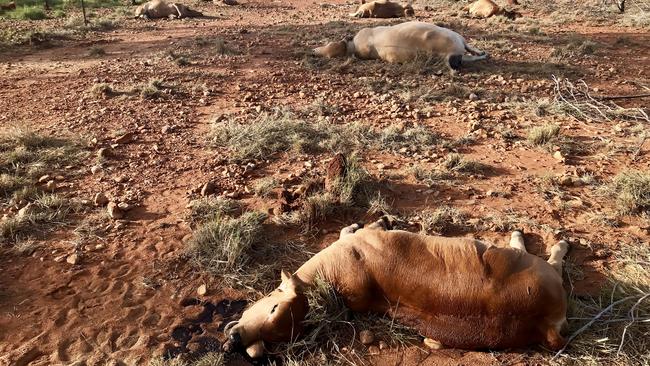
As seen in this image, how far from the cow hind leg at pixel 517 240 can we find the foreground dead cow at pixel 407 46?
4453 mm

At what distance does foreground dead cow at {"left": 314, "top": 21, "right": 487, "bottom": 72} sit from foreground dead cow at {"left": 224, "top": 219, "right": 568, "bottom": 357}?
17.4ft

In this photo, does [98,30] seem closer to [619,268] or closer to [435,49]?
[435,49]

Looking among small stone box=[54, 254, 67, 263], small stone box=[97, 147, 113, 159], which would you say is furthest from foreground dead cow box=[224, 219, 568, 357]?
small stone box=[97, 147, 113, 159]

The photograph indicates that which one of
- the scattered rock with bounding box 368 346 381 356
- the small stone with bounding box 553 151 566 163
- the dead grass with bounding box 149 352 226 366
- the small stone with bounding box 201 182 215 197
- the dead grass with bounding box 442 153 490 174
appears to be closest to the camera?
the dead grass with bounding box 149 352 226 366

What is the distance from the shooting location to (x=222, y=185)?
498 cm

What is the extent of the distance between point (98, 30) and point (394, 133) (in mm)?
9418

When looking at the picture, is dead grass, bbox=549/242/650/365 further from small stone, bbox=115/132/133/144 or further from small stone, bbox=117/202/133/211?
small stone, bbox=115/132/133/144

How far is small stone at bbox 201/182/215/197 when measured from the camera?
4809mm

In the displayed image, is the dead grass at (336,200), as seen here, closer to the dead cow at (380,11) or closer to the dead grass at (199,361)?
the dead grass at (199,361)

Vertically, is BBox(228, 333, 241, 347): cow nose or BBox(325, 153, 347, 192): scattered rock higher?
BBox(325, 153, 347, 192): scattered rock

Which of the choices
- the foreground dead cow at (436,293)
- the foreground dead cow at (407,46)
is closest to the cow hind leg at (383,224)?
the foreground dead cow at (436,293)

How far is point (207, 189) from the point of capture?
4.84 meters

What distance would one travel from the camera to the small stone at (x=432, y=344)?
3.14 meters

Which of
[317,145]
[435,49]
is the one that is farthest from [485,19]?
[317,145]
